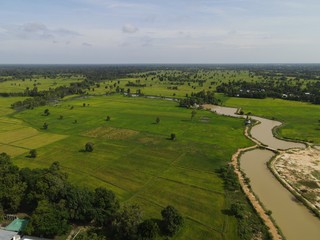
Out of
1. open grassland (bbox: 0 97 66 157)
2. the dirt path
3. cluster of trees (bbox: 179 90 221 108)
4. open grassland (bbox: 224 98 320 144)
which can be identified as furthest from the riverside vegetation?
cluster of trees (bbox: 179 90 221 108)

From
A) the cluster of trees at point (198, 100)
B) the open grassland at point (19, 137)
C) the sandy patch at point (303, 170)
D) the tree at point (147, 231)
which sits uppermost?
the tree at point (147, 231)

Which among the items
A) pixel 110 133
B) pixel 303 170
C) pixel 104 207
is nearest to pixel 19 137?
pixel 110 133

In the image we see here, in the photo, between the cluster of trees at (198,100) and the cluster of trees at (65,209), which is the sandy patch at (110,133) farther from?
the cluster of trees at (198,100)

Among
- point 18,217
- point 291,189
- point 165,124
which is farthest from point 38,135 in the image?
point 291,189

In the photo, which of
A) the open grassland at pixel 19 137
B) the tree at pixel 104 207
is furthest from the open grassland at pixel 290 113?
the open grassland at pixel 19 137

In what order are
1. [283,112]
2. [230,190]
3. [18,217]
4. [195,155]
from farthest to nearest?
[283,112] < [195,155] < [230,190] < [18,217]

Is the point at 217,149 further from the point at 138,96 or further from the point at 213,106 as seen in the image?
the point at 138,96

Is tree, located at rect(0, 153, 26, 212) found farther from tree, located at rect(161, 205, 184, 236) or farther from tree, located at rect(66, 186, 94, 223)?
tree, located at rect(161, 205, 184, 236)
